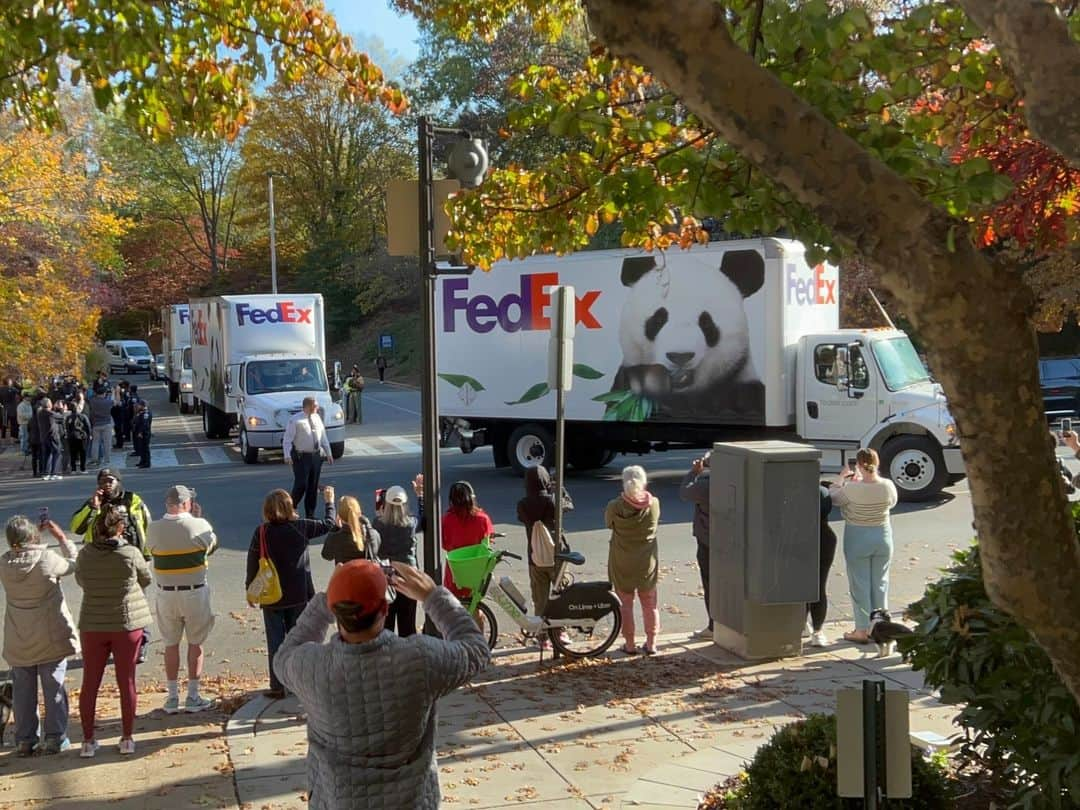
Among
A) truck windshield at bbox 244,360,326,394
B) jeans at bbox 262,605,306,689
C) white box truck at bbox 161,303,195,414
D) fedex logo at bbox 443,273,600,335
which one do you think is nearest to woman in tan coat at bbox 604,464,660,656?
jeans at bbox 262,605,306,689

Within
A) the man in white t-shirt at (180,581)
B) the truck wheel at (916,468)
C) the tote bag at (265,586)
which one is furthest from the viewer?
the truck wheel at (916,468)

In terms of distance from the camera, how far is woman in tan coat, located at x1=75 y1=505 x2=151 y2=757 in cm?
783

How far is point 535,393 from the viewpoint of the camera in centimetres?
2120

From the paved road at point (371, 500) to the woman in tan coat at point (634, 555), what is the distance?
43.6 inches

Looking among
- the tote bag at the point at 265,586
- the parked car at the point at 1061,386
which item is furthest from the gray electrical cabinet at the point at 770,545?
the parked car at the point at 1061,386

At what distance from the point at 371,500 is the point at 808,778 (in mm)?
14503

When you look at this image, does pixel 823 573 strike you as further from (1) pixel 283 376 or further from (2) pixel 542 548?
(1) pixel 283 376

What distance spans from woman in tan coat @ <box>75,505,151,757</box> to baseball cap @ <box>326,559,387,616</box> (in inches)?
176

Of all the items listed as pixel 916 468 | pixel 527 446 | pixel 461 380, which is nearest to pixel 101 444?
pixel 461 380

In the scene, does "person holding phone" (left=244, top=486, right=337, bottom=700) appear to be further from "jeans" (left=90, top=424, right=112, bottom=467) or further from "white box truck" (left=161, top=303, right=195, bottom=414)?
"white box truck" (left=161, top=303, right=195, bottom=414)

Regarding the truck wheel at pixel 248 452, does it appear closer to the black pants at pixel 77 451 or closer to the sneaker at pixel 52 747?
the black pants at pixel 77 451

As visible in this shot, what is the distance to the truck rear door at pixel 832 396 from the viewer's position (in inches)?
740

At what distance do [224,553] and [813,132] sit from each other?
12.2 meters

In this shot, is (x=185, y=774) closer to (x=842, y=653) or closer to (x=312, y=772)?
(x=312, y=772)
